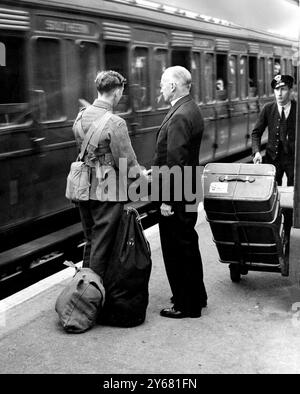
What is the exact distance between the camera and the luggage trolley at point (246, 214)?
4.64 metres

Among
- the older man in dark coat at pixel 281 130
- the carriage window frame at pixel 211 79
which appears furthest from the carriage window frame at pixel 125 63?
the carriage window frame at pixel 211 79

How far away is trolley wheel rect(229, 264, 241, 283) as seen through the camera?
207 inches

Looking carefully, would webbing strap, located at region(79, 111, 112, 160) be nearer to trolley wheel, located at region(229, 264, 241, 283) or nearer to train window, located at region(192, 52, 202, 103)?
trolley wheel, located at region(229, 264, 241, 283)

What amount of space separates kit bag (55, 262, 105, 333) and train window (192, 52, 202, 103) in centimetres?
716

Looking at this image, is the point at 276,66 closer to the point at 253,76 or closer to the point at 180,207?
A: the point at 253,76

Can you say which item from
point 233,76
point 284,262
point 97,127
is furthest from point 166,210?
point 233,76

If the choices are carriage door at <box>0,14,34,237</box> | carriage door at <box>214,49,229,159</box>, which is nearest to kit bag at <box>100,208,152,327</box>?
carriage door at <box>0,14,34,237</box>

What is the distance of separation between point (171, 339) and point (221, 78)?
904 centimetres

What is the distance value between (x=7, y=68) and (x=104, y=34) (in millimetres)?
1928

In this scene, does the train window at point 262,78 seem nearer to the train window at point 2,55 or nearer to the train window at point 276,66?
the train window at point 276,66

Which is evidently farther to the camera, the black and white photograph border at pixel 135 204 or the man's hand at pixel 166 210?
the man's hand at pixel 166 210

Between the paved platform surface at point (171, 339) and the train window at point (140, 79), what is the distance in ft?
13.8

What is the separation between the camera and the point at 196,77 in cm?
1120

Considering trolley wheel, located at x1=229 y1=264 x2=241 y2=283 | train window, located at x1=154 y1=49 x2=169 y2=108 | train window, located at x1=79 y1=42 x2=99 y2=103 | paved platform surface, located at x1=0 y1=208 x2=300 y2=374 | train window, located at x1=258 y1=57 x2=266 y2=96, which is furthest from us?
train window, located at x1=258 y1=57 x2=266 y2=96
